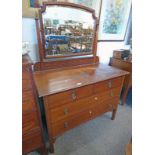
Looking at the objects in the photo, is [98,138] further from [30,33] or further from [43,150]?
[30,33]

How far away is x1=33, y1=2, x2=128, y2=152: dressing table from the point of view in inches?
45.6

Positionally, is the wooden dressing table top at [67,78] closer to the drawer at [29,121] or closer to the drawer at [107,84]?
the drawer at [107,84]

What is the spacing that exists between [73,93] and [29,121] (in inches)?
17.8

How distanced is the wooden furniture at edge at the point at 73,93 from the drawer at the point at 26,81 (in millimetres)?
134

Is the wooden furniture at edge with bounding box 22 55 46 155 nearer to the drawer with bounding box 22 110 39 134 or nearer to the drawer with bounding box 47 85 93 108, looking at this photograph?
the drawer with bounding box 22 110 39 134

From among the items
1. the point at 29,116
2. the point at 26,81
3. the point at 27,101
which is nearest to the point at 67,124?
the point at 29,116

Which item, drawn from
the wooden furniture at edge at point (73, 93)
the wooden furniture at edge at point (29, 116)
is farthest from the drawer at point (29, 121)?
the wooden furniture at edge at point (73, 93)

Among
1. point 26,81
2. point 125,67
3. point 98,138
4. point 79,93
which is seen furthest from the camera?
point 125,67

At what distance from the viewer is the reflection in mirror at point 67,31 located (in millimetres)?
1318

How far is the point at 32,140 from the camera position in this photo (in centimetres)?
113

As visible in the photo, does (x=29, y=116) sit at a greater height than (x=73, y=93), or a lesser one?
lesser
